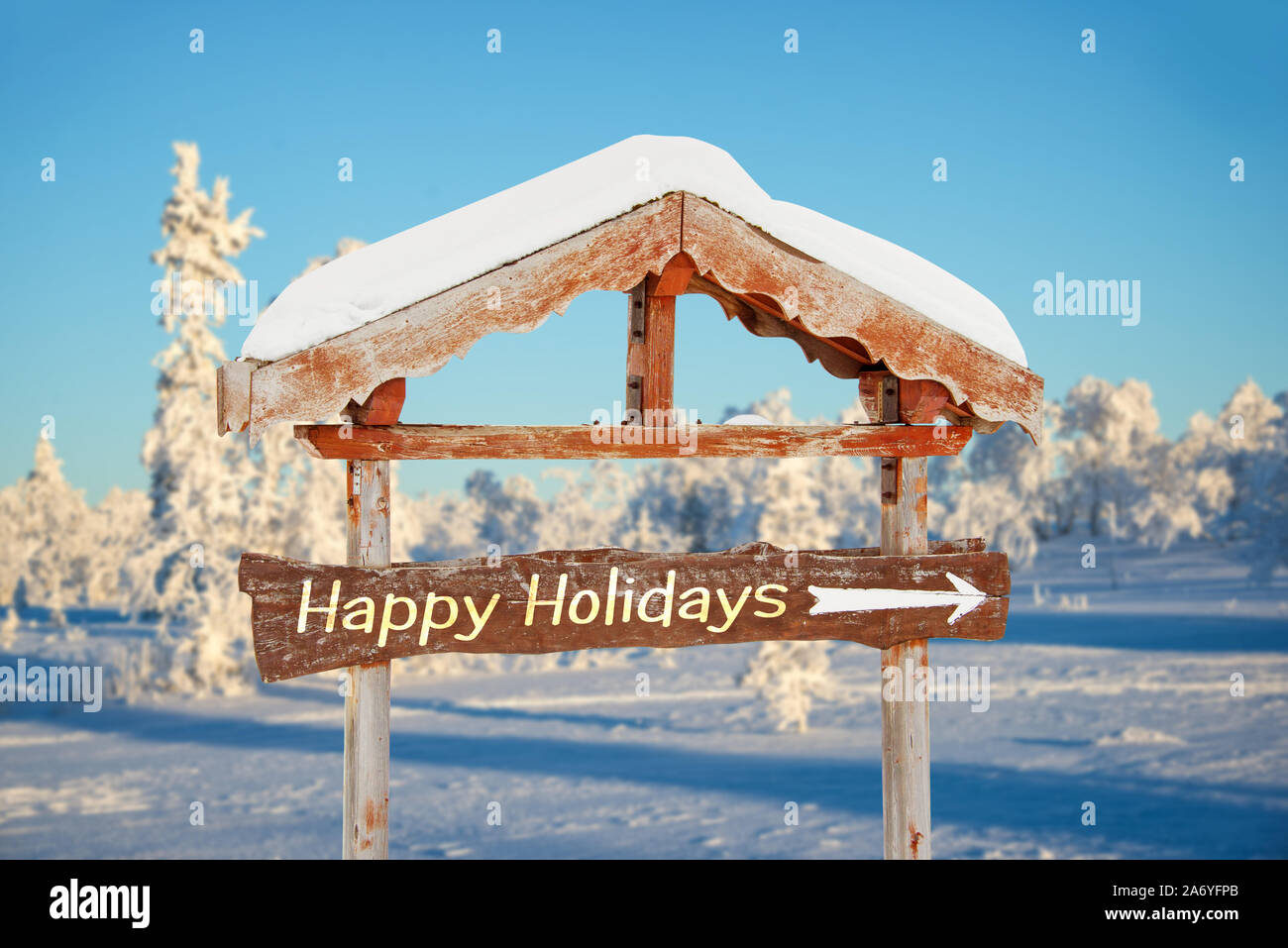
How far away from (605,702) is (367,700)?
23406 mm

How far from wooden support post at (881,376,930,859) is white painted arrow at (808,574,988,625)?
29 centimetres

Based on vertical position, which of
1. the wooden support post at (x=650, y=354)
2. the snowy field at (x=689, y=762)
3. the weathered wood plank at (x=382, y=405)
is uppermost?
the wooden support post at (x=650, y=354)

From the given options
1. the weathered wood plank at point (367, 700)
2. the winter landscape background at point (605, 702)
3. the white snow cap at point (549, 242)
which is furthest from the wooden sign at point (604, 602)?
the winter landscape background at point (605, 702)

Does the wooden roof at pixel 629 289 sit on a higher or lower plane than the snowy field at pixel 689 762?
higher

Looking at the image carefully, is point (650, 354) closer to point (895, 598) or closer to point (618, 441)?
point (618, 441)

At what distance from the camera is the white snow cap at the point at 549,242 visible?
5117 millimetres

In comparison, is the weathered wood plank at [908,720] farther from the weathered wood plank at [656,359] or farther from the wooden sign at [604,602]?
the weathered wood plank at [656,359]

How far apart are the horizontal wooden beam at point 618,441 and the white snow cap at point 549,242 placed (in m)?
0.58

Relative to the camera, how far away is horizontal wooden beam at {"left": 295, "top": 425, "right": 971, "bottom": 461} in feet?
17.5

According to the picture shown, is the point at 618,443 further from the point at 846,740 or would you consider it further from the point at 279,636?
the point at 846,740

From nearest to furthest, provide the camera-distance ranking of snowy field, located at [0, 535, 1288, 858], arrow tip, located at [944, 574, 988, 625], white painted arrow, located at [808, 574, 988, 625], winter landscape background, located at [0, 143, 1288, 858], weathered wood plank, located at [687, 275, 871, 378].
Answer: white painted arrow, located at [808, 574, 988, 625] → arrow tip, located at [944, 574, 988, 625] → weathered wood plank, located at [687, 275, 871, 378] → snowy field, located at [0, 535, 1288, 858] → winter landscape background, located at [0, 143, 1288, 858]

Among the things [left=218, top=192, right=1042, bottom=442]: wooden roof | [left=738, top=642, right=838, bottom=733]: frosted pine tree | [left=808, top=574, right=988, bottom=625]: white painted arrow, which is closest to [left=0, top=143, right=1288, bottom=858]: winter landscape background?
[left=738, top=642, right=838, bottom=733]: frosted pine tree

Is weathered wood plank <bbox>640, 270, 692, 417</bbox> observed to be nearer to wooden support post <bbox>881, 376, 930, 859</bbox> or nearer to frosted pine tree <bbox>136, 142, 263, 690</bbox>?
wooden support post <bbox>881, 376, 930, 859</bbox>
